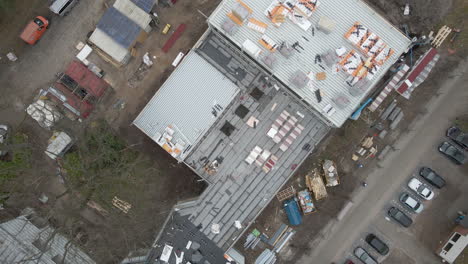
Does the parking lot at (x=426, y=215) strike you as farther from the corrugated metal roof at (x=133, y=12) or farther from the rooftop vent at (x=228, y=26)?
the corrugated metal roof at (x=133, y=12)

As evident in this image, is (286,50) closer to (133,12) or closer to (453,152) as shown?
(133,12)

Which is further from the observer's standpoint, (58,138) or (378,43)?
(58,138)

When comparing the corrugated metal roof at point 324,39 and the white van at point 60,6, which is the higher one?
the corrugated metal roof at point 324,39

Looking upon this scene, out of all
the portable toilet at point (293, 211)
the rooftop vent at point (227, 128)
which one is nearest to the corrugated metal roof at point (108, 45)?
the rooftop vent at point (227, 128)

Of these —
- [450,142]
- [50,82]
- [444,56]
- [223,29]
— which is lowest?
[50,82]

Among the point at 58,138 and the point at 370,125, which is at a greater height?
the point at 370,125

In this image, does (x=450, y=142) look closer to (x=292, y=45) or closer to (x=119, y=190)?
(x=292, y=45)

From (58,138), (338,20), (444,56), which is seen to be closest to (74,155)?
(58,138)

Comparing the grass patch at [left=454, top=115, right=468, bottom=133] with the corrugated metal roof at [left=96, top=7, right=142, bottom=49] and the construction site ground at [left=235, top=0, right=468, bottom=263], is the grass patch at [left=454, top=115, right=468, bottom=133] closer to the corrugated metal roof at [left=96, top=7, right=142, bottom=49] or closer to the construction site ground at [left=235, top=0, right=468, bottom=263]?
the construction site ground at [left=235, top=0, right=468, bottom=263]
